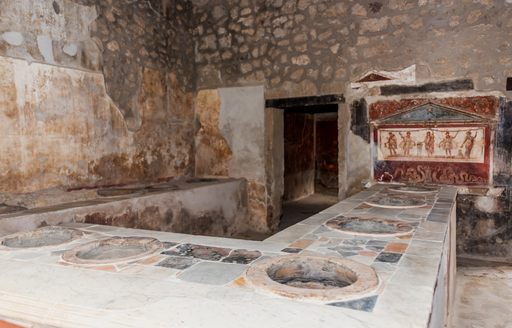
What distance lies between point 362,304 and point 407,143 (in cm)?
364

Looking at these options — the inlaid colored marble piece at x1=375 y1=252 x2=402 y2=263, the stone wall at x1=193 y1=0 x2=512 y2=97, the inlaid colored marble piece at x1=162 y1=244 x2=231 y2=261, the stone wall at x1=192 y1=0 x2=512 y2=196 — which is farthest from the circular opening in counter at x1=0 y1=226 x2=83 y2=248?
the stone wall at x1=193 y1=0 x2=512 y2=97

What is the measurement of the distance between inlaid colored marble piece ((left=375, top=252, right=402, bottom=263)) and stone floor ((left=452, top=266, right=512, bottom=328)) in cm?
142

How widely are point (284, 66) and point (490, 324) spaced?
12.2ft

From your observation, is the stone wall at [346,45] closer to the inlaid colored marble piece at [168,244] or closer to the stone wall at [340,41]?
the stone wall at [340,41]

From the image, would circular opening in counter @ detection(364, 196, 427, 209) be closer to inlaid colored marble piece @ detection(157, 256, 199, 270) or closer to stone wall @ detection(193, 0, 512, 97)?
stone wall @ detection(193, 0, 512, 97)

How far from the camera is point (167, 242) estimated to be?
7.14 feet

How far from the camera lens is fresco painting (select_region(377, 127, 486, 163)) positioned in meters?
4.21

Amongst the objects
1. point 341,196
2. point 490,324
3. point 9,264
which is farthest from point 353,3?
point 9,264

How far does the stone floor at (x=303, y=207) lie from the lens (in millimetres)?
6141

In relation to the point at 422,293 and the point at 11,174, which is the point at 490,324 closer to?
the point at 422,293

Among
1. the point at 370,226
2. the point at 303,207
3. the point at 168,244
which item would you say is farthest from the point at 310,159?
the point at 168,244

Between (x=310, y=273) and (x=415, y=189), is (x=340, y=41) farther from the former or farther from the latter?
(x=310, y=273)

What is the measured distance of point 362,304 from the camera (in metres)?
1.29

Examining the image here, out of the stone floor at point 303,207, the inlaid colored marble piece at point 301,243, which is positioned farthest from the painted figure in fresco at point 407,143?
the inlaid colored marble piece at point 301,243
